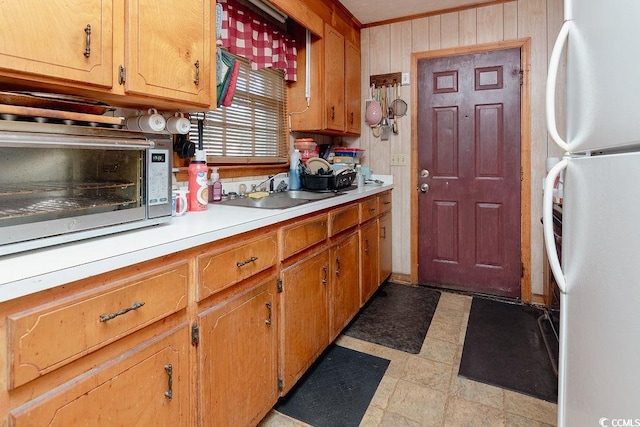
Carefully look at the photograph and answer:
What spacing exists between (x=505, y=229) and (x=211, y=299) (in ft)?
8.51

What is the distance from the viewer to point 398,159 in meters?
3.24

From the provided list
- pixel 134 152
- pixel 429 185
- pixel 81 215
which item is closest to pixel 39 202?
pixel 81 215

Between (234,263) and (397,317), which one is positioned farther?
(397,317)

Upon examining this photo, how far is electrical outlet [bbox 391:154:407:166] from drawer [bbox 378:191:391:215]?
302mm

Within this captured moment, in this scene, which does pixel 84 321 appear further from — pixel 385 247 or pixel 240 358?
pixel 385 247

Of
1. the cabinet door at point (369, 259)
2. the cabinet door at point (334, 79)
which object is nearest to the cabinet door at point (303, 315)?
the cabinet door at point (369, 259)

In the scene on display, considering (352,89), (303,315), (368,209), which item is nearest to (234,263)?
(303,315)

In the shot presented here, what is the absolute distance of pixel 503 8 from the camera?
2.79 meters

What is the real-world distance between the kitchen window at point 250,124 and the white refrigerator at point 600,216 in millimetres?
1662

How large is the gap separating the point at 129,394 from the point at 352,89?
2817 mm

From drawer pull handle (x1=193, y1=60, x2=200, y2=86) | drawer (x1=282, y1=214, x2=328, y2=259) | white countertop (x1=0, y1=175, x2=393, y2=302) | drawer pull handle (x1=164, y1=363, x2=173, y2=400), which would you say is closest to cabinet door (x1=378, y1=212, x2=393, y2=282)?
drawer (x1=282, y1=214, x2=328, y2=259)

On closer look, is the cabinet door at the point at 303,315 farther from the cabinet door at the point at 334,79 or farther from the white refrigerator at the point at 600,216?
the cabinet door at the point at 334,79

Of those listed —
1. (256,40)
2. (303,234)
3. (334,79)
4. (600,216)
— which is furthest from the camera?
(334,79)

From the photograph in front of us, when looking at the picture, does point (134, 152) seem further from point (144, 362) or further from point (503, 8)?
point (503, 8)
